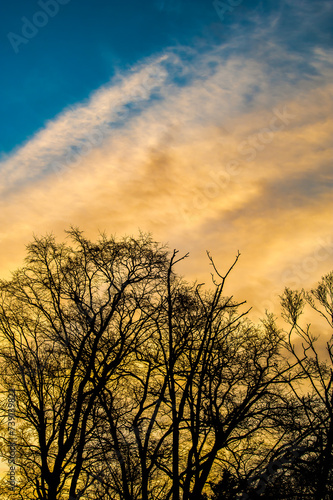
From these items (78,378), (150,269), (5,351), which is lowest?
(78,378)

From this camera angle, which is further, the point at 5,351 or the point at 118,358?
the point at 5,351

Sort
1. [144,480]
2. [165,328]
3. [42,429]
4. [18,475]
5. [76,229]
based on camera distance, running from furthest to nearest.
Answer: [18,475]
[76,229]
[42,429]
[165,328]
[144,480]

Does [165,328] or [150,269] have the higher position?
[150,269]

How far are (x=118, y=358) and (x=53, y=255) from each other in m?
6.09

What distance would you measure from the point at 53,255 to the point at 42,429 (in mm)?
7980

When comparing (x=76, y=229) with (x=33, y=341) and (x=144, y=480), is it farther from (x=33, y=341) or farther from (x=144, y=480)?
(x=144, y=480)

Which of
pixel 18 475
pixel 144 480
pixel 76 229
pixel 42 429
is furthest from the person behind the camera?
pixel 18 475

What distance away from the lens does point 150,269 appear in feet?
53.9

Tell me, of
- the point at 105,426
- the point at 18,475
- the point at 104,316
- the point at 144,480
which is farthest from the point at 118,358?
the point at 18,475

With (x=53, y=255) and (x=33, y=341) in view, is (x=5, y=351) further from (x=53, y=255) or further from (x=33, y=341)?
(x=53, y=255)

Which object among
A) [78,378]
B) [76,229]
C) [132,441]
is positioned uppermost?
[76,229]

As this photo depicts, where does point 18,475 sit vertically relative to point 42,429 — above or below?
below

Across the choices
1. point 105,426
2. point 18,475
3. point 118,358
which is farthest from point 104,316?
point 18,475

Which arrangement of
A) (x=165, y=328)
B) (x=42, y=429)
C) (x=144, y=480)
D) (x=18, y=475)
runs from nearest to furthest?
(x=144, y=480) < (x=165, y=328) < (x=42, y=429) < (x=18, y=475)
